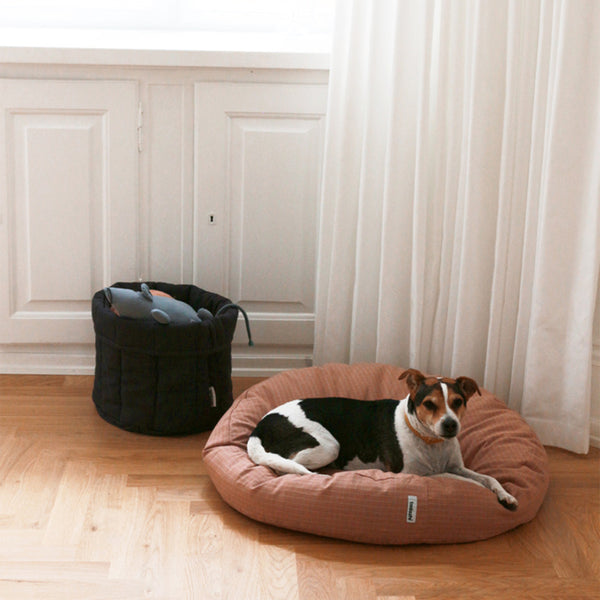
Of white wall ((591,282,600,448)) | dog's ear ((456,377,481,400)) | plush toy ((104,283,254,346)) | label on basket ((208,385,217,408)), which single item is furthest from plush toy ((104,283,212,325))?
white wall ((591,282,600,448))

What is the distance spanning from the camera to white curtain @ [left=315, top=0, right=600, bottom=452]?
260 cm

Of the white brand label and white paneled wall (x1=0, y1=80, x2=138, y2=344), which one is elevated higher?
white paneled wall (x1=0, y1=80, x2=138, y2=344)

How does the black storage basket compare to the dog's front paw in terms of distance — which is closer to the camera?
the dog's front paw

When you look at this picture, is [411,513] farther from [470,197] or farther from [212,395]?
[470,197]

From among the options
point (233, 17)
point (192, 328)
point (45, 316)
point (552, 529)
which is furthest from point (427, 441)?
point (233, 17)

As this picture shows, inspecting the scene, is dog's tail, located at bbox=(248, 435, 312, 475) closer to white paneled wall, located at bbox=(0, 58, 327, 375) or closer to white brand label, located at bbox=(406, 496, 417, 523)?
white brand label, located at bbox=(406, 496, 417, 523)

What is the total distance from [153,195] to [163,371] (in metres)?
0.78

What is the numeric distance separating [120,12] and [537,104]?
1590 millimetres

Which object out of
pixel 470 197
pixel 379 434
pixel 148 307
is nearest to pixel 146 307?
pixel 148 307

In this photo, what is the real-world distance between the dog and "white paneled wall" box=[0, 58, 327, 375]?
0.87 meters

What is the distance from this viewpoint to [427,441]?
2.30m

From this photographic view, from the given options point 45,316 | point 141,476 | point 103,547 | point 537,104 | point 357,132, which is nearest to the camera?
point 103,547

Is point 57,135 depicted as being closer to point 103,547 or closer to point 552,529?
point 103,547

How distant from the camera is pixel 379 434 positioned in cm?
239
